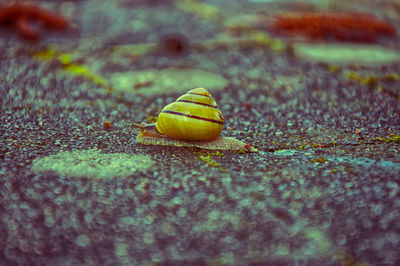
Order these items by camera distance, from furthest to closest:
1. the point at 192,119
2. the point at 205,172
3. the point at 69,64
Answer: the point at 69,64 < the point at 192,119 < the point at 205,172

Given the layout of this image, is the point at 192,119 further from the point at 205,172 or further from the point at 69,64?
the point at 69,64

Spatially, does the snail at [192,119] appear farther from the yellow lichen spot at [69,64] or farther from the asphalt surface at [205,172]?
the yellow lichen spot at [69,64]

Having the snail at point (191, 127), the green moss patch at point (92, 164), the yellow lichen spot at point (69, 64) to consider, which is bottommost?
the green moss patch at point (92, 164)

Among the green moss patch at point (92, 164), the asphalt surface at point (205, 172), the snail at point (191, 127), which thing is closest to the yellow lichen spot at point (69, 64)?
the asphalt surface at point (205, 172)

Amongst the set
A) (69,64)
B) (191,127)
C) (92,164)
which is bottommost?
(92,164)

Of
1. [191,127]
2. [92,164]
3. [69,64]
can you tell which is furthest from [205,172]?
[69,64]

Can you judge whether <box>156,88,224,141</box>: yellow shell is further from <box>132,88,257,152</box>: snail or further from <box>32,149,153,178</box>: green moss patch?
<box>32,149,153,178</box>: green moss patch

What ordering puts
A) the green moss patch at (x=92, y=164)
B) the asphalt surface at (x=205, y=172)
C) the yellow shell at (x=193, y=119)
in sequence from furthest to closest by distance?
the yellow shell at (x=193, y=119) → the green moss patch at (x=92, y=164) → the asphalt surface at (x=205, y=172)

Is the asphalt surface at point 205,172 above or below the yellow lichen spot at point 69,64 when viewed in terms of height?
below
